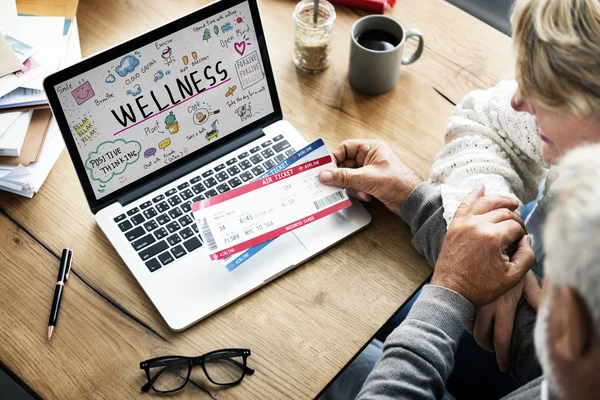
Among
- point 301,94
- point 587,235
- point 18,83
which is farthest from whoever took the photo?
point 301,94

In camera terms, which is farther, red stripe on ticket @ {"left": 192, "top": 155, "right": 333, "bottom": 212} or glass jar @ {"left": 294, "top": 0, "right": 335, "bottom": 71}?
glass jar @ {"left": 294, "top": 0, "right": 335, "bottom": 71}

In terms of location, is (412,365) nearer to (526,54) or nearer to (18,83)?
(526,54)

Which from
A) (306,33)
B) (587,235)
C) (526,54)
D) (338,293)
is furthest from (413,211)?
(587,235)

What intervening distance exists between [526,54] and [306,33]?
460 mm

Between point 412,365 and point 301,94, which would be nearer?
point 412,365

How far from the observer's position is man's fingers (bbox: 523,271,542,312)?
954 mm

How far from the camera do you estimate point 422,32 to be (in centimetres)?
128

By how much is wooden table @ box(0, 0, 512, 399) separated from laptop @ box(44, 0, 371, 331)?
32 millimetres

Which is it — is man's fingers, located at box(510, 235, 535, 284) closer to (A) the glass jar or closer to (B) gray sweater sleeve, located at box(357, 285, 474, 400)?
(B) gray sweater sleeve, located at box(357, 285, 474, 400)

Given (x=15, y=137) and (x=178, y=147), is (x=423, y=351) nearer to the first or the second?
(x=178, y=147)

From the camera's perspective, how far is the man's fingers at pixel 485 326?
96 centimetres

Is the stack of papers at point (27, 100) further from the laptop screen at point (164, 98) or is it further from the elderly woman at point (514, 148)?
the elderly woman at point (514, 148)

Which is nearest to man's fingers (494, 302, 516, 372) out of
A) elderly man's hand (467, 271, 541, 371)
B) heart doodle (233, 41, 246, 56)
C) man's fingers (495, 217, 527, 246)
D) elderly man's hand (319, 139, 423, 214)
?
elderly man's hand (467, 271, 541, 371)

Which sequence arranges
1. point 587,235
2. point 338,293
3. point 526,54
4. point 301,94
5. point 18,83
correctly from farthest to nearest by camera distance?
point 301,94 → point 18,83 → point 338,293 → point 526,54 → point 587,235
